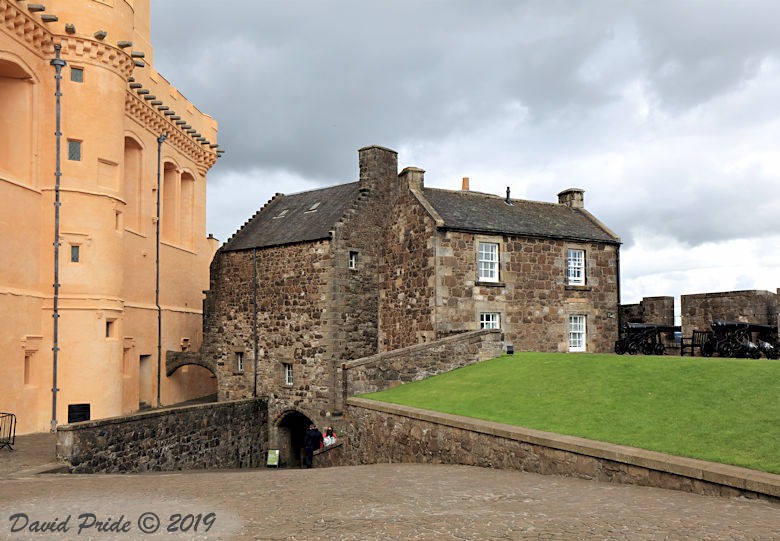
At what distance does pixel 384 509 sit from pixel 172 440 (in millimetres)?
13506

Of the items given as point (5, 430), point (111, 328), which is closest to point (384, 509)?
point (5, 430)

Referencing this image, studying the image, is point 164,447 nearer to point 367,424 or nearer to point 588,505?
point 367,424

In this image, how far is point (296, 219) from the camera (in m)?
30.8

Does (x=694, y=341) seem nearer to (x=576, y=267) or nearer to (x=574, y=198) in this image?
(x=576, y=267)

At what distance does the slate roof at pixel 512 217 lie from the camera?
24.8m

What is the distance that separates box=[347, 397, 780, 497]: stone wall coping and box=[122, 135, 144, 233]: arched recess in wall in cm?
1838

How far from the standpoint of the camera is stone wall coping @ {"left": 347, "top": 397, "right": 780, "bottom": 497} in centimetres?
877

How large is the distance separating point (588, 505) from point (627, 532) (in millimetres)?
1411

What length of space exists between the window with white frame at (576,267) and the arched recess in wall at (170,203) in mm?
18537

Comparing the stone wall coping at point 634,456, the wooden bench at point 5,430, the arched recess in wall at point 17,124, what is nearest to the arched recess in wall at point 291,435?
the wooden bench at point 5,430

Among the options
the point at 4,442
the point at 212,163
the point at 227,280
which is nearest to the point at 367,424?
the point at 4,442

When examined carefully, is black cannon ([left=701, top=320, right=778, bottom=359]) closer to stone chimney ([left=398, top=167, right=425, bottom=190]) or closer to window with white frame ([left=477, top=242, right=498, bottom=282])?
window with white frame ([left=477, top=242, right=498, bottom=282])

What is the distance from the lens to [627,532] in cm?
746

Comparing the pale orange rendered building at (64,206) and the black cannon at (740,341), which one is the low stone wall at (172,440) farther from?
the black cannon at (740,341)
